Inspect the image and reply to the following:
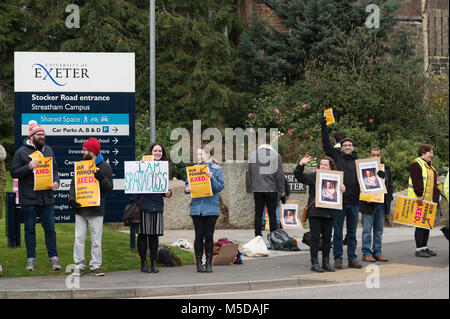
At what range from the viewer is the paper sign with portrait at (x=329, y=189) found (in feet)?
39.5

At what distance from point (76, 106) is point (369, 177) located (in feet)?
16.1

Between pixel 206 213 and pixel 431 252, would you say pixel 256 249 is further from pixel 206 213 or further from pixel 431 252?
pixel 431 252

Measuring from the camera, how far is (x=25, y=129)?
13.4 metres

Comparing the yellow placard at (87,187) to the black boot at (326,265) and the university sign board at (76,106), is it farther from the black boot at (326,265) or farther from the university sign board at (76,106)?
the black boot at (326,265)

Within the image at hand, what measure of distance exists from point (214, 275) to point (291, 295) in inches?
72.0

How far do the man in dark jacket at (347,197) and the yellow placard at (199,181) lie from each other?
195 centimetres

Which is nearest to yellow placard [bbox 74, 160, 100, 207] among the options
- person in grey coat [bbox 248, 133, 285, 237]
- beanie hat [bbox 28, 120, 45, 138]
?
beanie hat [bbox 28, 120, 45, 138]

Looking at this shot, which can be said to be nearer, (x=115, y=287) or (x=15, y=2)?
(x=115, y=287)

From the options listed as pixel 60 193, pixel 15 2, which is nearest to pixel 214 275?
pixel 60 193

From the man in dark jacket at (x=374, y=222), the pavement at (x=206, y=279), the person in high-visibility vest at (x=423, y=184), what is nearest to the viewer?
the pavement at (x=206, y=279)

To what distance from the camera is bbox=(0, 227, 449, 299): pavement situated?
10516 millimetres

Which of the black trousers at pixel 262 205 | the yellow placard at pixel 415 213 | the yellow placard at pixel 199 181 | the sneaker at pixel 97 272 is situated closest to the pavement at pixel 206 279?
the sneaker at pixel 97 272

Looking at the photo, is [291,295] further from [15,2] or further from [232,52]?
[15,2]

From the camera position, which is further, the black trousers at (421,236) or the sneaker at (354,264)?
the black trousers at (421,236)
